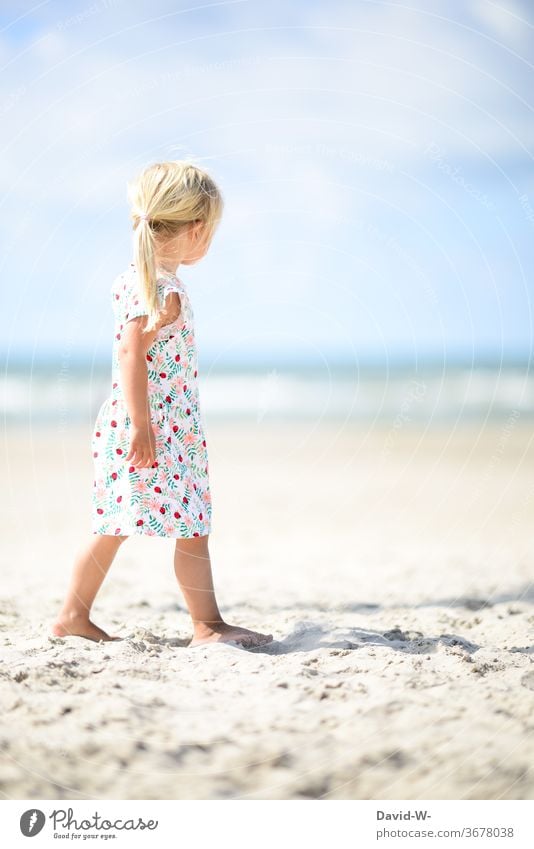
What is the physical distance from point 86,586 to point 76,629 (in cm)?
17

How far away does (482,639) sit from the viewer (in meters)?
3.78

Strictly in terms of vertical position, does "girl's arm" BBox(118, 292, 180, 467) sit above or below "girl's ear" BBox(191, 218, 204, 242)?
below

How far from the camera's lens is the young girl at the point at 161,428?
11.3 ft

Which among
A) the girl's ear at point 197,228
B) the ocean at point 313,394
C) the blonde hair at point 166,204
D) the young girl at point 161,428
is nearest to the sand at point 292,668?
the young girl at point 161,428

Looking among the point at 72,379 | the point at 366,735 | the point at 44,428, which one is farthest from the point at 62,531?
the point at 72,379

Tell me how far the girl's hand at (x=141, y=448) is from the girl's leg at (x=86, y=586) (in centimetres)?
33

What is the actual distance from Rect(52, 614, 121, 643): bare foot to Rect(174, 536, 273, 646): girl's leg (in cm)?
33

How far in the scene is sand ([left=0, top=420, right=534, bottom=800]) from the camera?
7.91 ft

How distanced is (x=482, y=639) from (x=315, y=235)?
714cm

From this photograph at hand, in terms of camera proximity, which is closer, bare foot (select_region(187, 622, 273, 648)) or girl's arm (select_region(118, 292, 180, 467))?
girl's arm (select_region(118, 292, 180, 467))

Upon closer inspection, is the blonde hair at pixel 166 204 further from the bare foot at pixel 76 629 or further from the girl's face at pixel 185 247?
the bare foot at pixel 76 629

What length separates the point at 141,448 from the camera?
11.2 feet

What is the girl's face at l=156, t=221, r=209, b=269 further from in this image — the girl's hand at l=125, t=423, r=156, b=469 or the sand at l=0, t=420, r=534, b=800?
the sand at l=0, t=420, r=534, b=800

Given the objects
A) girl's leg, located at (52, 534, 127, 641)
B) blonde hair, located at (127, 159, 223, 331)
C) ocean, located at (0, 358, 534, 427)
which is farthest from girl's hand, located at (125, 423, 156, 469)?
ocean, located at (0, 358, 534, 427)
